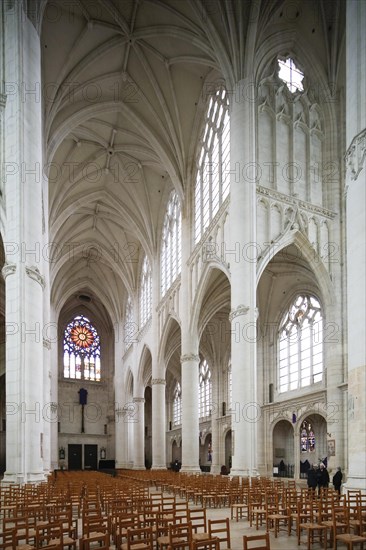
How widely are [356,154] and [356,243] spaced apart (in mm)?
2645

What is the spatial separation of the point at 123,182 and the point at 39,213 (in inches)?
812

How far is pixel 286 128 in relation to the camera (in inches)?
1063

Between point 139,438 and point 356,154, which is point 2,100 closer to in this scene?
point 356,154

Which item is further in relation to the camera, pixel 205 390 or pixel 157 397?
pixel 205 390

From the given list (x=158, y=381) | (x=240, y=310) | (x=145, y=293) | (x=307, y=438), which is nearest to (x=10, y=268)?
(x=240, y=310)

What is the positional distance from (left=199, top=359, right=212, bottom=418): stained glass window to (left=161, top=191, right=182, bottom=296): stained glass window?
394 inches

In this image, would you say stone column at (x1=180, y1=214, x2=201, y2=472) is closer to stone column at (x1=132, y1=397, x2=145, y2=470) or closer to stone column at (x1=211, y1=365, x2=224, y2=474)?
stone column at (x1=211, y1=365, x2=224, y2=474)

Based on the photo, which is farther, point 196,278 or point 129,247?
point 129,247

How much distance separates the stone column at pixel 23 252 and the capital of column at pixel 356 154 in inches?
454

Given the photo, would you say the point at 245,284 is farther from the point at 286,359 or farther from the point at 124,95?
the point at 124,95

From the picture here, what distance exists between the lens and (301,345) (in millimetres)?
31656

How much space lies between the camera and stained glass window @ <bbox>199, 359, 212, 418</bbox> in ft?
152

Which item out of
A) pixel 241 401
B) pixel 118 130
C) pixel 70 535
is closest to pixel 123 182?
pixel 118 130

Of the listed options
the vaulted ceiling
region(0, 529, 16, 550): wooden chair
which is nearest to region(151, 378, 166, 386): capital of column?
the vaulted ceiling
